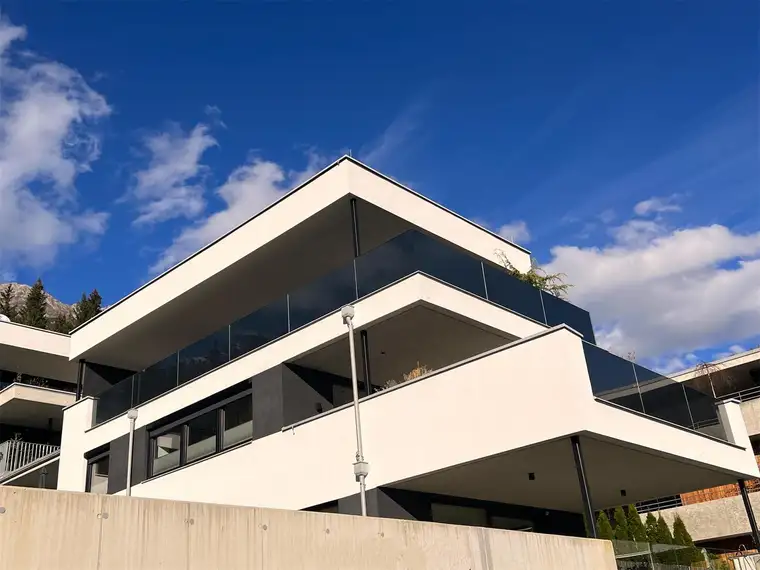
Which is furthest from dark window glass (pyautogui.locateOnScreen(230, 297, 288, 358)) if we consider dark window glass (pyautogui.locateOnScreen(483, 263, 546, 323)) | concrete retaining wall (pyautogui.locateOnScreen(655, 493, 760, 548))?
concrete retaining wall (pyautogui.locateOnScreen(655, 493, 760, 548))

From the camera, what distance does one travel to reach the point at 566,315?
1472 centimetres

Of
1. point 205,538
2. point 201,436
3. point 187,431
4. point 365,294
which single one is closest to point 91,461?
point 187,431

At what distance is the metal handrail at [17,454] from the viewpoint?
22.2 m

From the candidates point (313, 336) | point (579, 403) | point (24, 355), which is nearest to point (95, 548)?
point (579, 403)

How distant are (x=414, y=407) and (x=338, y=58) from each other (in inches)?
271

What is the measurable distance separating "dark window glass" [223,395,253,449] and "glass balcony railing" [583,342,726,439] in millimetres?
7080

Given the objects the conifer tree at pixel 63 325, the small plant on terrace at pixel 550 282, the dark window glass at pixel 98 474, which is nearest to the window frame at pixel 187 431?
the dark window glass at pixel 98 474

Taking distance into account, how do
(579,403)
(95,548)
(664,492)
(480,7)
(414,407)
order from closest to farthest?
(95,548) → (579,403) → (414,407) → (480,7) → (664,492)

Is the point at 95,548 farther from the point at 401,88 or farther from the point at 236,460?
the point at 401,88

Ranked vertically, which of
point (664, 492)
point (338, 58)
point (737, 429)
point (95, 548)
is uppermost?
point (338, 58)

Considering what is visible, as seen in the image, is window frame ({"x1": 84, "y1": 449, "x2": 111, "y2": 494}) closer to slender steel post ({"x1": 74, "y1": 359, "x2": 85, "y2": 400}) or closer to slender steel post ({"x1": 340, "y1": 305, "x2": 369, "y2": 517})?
slender steel post ({"x1": 74, "y1": 359, "x2": 85, "y2": 400})

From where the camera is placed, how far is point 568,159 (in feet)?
44.4

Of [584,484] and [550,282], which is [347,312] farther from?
[550,282]

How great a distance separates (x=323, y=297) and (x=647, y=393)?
20.2 ft
